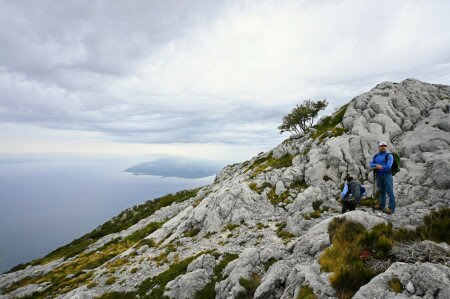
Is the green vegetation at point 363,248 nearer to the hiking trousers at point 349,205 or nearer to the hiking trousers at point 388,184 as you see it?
the hiking trousers at point 388,184

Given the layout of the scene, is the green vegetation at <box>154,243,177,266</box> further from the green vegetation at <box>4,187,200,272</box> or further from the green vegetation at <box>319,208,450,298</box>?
the green vegetation at <box>4,187,200,272</box>

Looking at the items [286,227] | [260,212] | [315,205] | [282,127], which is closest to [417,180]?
[315,205]

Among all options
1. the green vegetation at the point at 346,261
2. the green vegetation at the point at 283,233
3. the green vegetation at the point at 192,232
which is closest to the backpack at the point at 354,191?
the green vegetation at the point at 346,261

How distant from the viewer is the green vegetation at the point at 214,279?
54.4ft

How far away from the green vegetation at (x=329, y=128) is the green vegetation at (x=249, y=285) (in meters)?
29.7

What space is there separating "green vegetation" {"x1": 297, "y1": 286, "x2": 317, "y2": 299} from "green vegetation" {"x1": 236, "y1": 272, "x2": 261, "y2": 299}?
4.34 m

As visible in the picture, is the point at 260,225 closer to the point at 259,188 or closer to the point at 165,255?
the point at 259,188

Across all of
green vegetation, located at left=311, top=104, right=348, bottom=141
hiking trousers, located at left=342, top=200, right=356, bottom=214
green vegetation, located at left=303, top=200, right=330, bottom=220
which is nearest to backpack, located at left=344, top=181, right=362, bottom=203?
hiking trousers, located at left=342, top=200, right=356, bottom=214

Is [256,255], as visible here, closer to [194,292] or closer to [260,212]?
[194,292]

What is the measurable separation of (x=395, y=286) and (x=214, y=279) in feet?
41.9

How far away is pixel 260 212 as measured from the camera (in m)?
30.8

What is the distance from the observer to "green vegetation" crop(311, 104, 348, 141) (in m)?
39.0

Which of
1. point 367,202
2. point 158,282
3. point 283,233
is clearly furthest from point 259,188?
point 158,282

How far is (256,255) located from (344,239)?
647 cm
